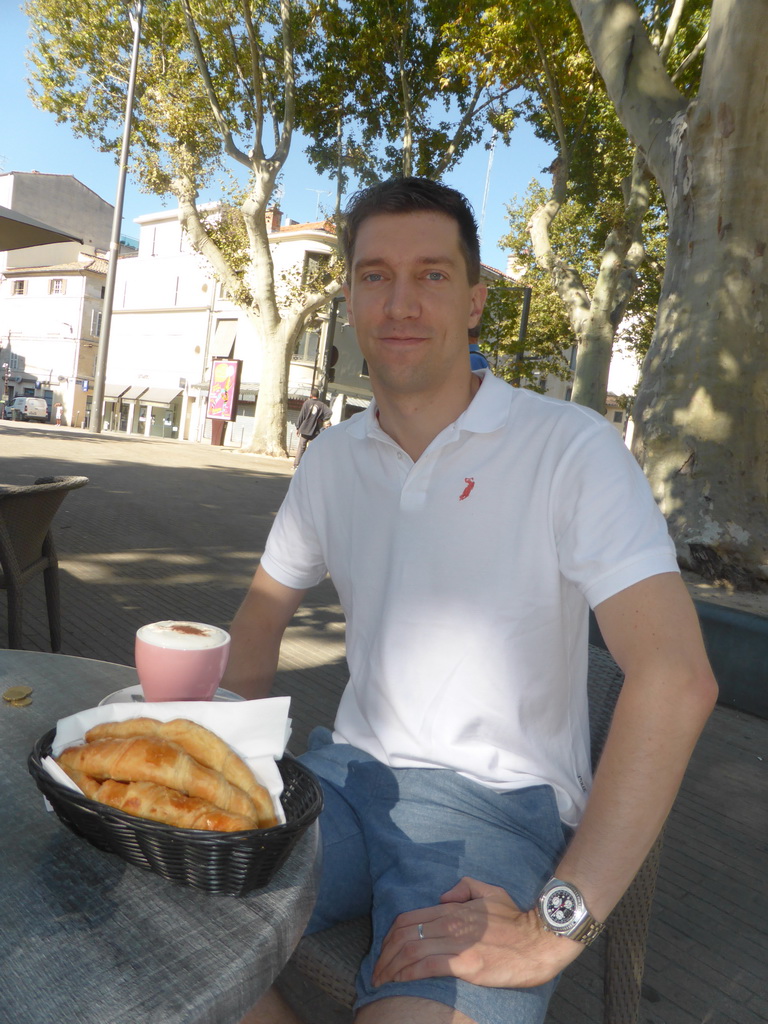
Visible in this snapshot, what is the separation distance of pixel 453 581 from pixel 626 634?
37cm

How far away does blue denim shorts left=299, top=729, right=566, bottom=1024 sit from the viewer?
1.45 metres

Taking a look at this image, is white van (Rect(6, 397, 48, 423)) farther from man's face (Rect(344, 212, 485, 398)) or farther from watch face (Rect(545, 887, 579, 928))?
watch face (Rect(545, 887, 579, 928))

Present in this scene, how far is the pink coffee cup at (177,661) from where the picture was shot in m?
1.28

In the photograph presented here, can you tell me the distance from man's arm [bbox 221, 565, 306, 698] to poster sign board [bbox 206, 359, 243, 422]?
85.5ft

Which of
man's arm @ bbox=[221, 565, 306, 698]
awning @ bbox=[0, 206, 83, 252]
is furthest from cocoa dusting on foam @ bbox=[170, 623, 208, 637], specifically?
awning @ bbox=[0, 206, 83, 252]

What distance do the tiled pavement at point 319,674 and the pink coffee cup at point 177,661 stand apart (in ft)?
4.87

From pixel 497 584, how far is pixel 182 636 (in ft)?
2.21

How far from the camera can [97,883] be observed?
101 cm

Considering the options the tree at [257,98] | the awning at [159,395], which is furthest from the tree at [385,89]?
the awning at [159,395]

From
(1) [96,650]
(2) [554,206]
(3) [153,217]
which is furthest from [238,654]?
(3) [153,217]

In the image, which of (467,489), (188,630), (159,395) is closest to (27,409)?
(159,395)

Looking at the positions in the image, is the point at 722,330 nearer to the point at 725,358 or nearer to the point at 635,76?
the point at 725,358

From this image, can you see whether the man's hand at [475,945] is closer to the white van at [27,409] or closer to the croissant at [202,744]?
the croissant at [202,744]

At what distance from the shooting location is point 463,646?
1687 mm
